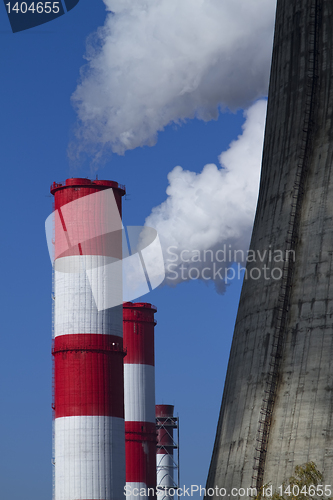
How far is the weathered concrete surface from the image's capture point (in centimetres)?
1662

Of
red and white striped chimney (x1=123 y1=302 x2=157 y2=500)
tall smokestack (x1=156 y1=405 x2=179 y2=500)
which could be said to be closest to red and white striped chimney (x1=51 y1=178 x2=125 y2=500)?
red and white striped chimney (x1=123 y1=302 x2=157 y2=500)

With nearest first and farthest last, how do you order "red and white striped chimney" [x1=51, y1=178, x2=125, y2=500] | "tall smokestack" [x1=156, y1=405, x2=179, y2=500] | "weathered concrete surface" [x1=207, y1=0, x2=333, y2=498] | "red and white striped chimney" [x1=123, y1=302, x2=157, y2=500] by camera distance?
"weathered concrete surface" [x1=207, y1=0, x2=333, y2=498]
"red and white striped chimney" [x1=51, y1=178, x2=125, y2=500]
"red and white striped chimney" [x1=123, y1=302, x2=157, y2=500]
"tall smokestack" [x1=156, y1=405, x2=179, y2=500]

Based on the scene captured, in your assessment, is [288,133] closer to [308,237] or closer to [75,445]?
[308,237]

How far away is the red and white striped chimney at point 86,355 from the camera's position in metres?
28.0

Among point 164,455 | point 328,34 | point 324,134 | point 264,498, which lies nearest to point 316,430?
point 264,498

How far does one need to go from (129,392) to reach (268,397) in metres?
22.5

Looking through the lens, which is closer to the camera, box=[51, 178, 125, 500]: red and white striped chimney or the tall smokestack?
box=[51, 178, 125, 500]: red and white striped chimney

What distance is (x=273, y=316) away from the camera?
17.7 meters

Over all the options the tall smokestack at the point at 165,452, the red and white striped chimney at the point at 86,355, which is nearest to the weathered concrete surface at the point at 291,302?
the red and white striped chimney at the point at 86,355

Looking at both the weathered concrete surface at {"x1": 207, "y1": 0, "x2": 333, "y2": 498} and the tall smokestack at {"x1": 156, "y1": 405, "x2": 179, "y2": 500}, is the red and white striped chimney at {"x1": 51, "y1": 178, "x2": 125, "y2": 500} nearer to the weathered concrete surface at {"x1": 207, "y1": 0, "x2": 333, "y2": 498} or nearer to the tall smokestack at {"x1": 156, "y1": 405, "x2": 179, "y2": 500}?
the weathered concrete surface at {"x1": 207, "y1": 0, "x2": 333, "y2": 498}

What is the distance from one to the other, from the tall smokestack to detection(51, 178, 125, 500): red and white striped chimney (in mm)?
23549

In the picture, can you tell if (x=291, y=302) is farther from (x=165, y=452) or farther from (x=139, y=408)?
(x=165, y=452)

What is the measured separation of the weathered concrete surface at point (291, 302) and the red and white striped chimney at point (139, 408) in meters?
20.5

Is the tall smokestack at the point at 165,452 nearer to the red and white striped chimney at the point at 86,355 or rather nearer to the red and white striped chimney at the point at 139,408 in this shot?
the red and white striped chimney at the point at 139,408
